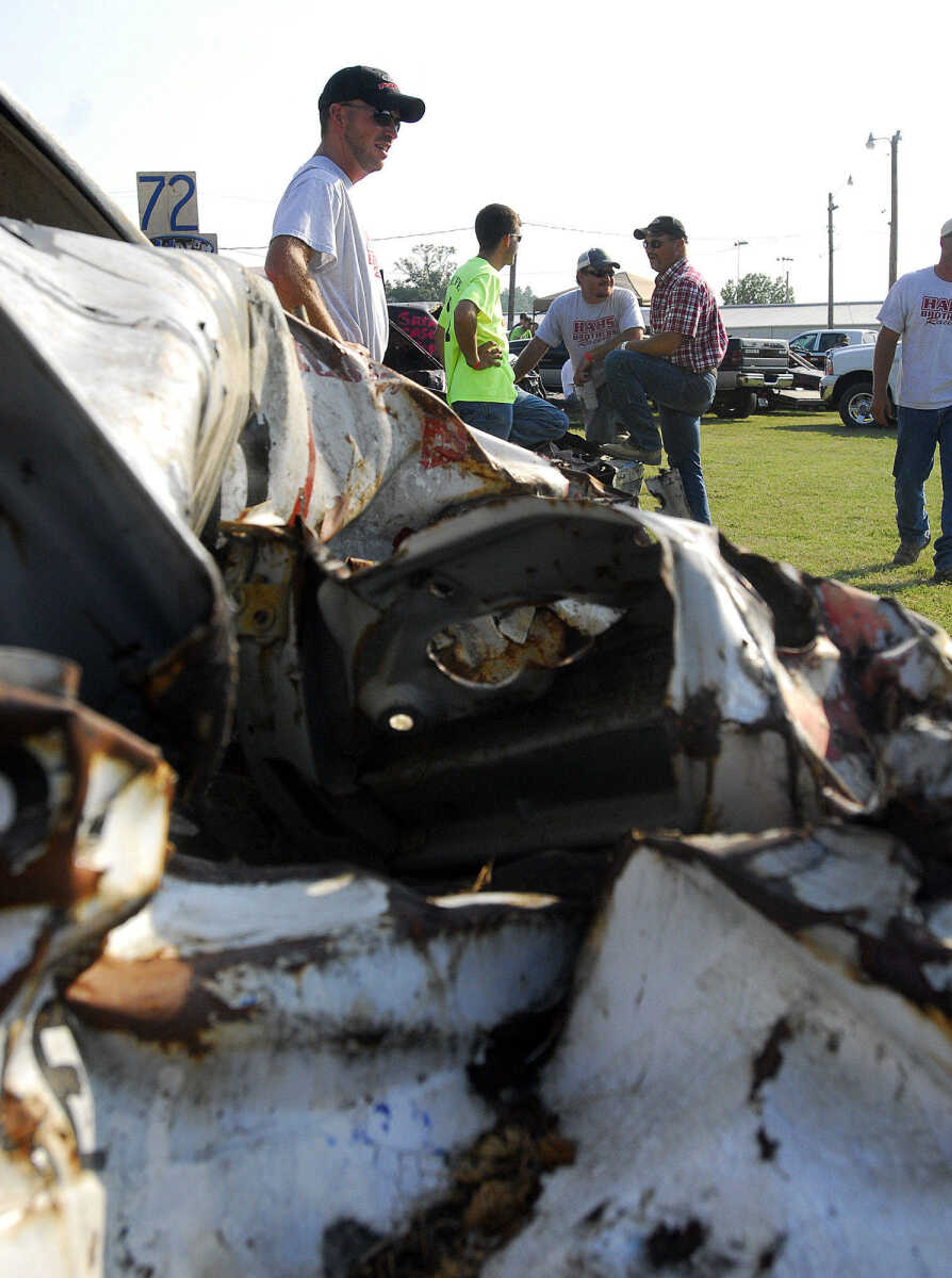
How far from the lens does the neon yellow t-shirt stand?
563 cm

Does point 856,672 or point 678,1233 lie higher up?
point 856,672

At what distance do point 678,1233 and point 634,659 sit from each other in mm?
918

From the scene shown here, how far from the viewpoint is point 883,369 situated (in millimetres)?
6938

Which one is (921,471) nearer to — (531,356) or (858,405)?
(531,356)

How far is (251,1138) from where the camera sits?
3.73ft

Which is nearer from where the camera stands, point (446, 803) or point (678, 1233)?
point (678, 1233)

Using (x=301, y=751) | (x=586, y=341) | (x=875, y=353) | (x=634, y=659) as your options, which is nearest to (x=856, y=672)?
(x=634, y=659)

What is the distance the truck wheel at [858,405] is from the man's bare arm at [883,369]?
12.4 metres

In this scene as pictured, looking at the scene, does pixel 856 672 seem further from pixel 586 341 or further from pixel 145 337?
pixel 586 341

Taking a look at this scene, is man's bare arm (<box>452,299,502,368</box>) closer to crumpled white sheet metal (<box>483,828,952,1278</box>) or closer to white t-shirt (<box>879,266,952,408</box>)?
white t-shirt (<box>879,266,952,408</box>)

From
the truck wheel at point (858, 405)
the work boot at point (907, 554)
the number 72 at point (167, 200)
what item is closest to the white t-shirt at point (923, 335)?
the work boot at point (907, 554)

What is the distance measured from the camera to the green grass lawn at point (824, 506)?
6.57 metres

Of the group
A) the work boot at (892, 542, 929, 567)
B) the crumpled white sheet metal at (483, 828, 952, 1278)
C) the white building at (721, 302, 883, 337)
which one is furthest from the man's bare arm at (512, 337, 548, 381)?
the white building at (721, 302, 883, 337)

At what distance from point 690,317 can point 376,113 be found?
291 centimetres
